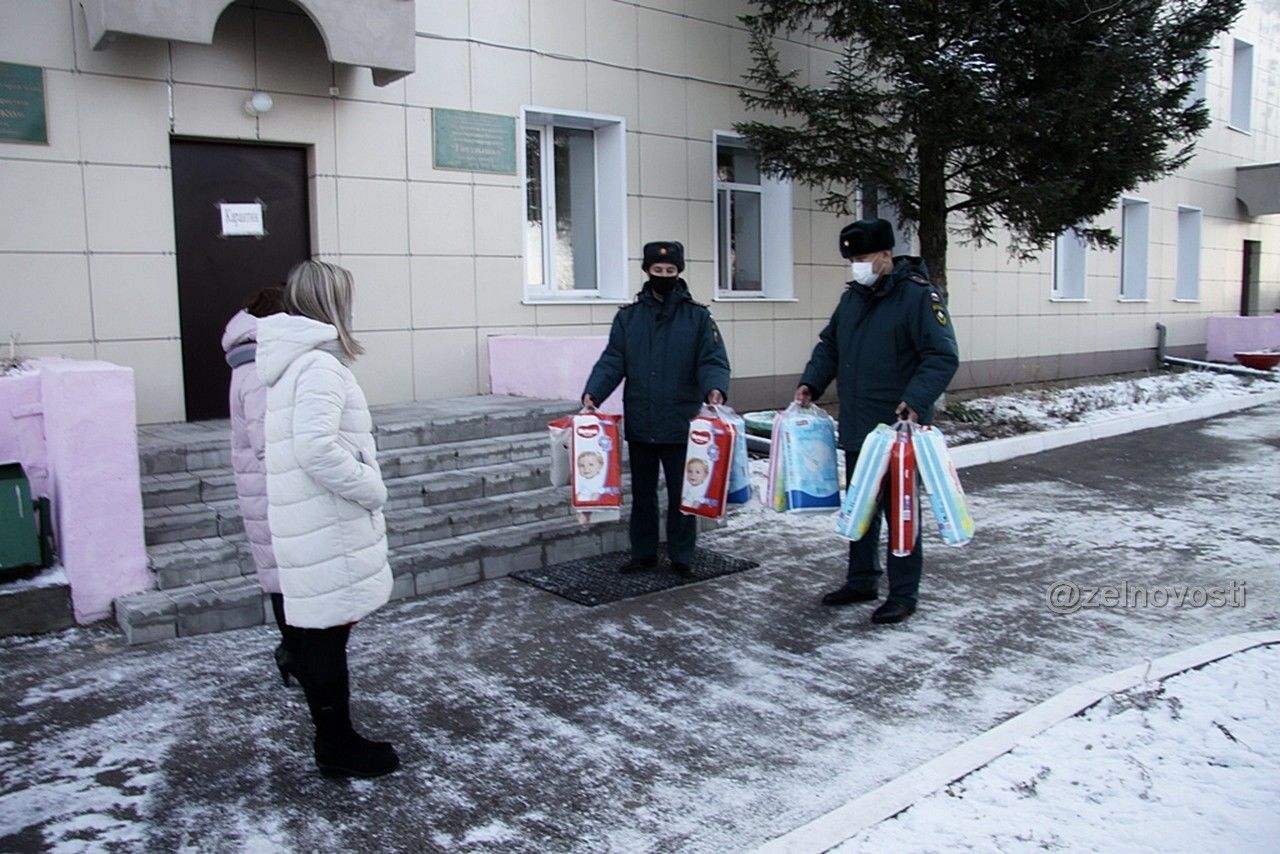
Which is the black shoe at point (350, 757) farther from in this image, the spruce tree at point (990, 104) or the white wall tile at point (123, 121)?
the spruce tree at point (990, 104)

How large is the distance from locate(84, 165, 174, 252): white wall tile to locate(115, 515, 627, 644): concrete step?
3.16 metres

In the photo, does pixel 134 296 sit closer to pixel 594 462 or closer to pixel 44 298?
pixel 44 298

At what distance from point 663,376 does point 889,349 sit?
4.45ft

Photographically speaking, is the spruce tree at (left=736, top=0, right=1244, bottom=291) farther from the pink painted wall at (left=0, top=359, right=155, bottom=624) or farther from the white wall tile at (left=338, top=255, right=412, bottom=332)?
the pink painted wall at (left=0, top=359, right=155, bottom=624)

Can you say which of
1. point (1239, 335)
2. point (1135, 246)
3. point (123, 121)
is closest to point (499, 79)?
point (123, 121)

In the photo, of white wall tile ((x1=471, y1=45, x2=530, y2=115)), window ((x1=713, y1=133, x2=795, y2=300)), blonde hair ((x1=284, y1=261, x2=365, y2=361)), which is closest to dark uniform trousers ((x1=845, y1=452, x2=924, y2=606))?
blonde hair ((x1=284, y1=261, x2=365, y2=361))

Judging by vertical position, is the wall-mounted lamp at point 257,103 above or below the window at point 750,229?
above

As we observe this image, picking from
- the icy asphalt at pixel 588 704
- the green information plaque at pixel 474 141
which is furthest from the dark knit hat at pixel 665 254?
the green information plaque at pixel 474 141

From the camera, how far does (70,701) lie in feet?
13.9

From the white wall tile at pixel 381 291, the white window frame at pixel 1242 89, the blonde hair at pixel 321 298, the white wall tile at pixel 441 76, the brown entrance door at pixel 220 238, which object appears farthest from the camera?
the white window frame at pixel 1242 89

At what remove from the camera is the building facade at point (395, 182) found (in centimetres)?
697

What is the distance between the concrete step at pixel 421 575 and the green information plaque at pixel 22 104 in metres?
3.60

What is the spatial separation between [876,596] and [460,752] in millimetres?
2652

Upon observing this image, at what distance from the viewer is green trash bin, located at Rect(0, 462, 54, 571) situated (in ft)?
16.2
